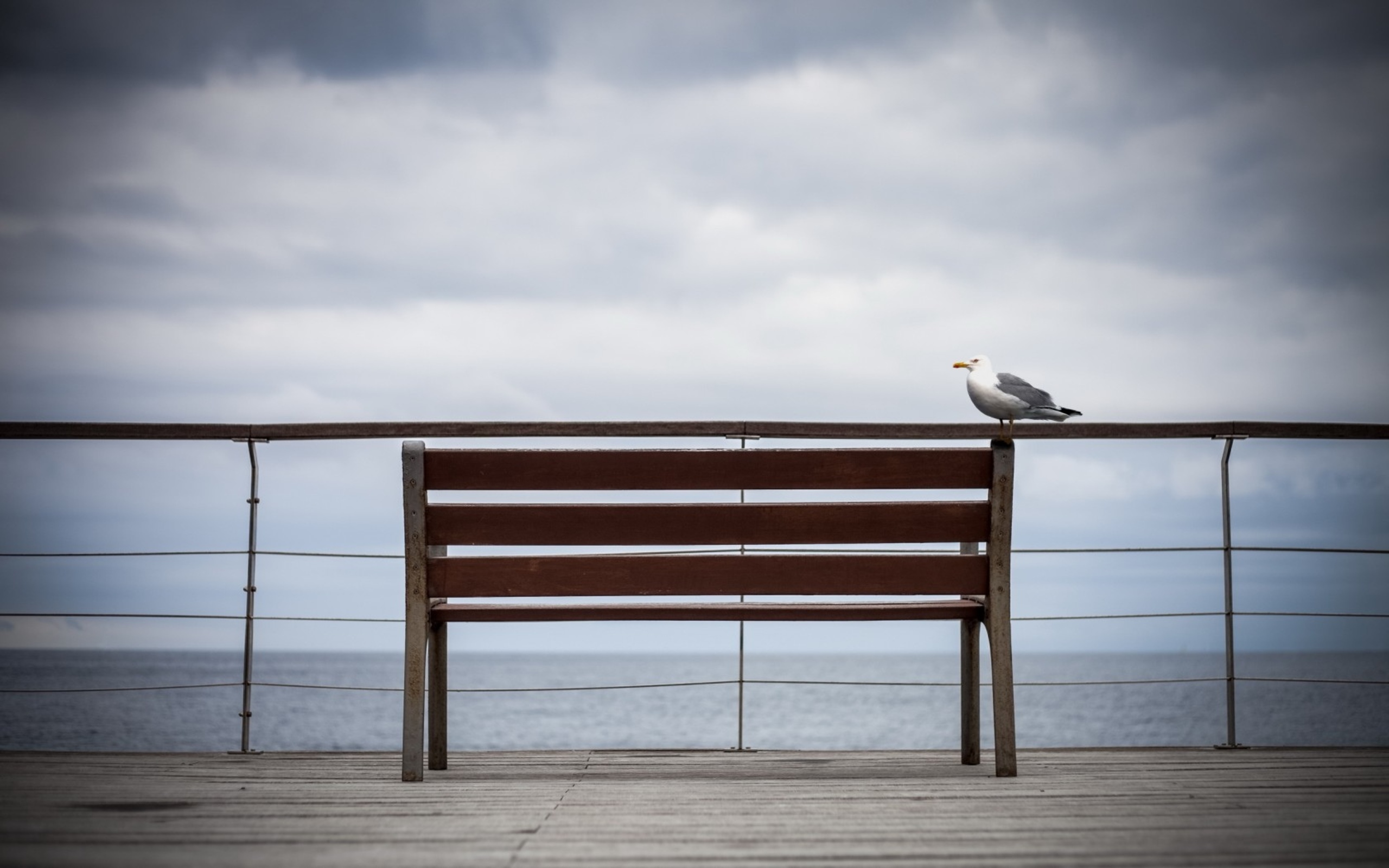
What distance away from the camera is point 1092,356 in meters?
54.8

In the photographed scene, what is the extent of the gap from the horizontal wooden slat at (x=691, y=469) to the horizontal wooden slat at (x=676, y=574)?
193mm

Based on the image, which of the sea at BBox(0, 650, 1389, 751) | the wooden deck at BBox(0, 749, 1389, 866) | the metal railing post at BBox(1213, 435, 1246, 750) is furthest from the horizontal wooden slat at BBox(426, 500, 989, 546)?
the sea at BBox(0, 650, 1389, 751)

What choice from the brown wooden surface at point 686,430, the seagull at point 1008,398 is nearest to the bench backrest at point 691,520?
the seagull at point 1008,398

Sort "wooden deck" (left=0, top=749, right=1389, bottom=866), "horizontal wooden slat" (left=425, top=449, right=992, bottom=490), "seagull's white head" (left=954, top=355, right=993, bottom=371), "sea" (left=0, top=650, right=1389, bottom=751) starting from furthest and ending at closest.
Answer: "sea" (left=0, top=650, right=1389, bottom=751) < "seagull's white head" (left=954, top=355, right=993, bottom=371) < "horizontal wooden slat" (left=425, top=449, right=992, bottom=490) < "wooden deck" (left=0, top=749, right=1389, bottom=866)

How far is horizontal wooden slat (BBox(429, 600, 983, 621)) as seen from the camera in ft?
9.88

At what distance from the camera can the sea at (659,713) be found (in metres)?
46.8

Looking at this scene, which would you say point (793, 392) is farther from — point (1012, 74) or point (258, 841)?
point (258, 841)

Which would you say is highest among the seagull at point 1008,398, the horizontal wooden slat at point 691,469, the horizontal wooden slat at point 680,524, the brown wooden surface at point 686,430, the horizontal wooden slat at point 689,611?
the seagull at point 1008,398

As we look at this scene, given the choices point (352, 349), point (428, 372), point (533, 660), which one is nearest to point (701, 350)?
point (428, 372)

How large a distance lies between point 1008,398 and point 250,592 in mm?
2729

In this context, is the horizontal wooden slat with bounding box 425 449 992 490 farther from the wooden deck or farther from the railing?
the railing

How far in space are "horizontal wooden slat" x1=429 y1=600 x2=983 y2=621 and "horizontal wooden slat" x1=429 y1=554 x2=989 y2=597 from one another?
0.04 meters

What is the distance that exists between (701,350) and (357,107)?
29554mm

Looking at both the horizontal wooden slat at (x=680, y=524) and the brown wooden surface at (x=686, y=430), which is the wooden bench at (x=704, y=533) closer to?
the horizontal wooden slat at (x=680, y=524)
